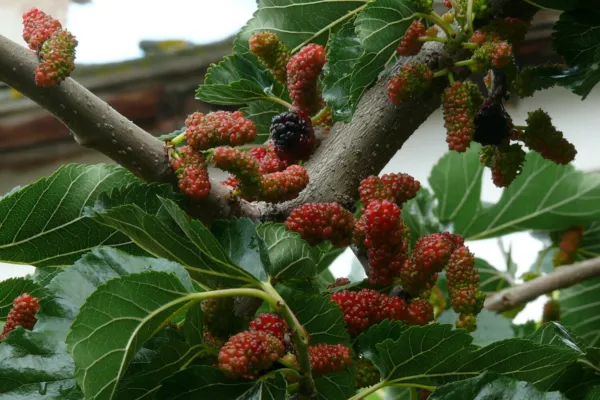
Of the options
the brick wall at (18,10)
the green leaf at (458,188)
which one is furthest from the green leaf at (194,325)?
the brick wall at (18,10)

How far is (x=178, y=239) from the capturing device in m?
0.51

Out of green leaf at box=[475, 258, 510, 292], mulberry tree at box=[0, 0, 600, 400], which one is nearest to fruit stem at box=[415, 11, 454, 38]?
mulberry tree at box=[0, 0, 600, 400]

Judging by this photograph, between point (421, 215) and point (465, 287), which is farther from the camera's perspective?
point (421, 215)

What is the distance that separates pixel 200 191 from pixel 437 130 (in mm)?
1566

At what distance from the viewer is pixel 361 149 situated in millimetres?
643

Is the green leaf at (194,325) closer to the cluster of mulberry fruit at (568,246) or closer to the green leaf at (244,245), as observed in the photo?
the green leaf at (244,245)

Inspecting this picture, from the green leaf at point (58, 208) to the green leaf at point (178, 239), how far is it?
80 mm

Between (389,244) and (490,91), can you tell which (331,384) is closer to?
(389,244)

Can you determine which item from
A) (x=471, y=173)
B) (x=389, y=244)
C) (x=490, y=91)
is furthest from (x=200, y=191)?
(x=471, y=173)

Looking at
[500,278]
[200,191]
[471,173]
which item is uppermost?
[471,173]

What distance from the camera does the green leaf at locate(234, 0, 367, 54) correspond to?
704 mm

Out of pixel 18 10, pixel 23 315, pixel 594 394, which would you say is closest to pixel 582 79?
pixel 594 394

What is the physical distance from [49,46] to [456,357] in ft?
1.15

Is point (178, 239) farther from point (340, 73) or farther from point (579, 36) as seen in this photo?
point (579, 36)
